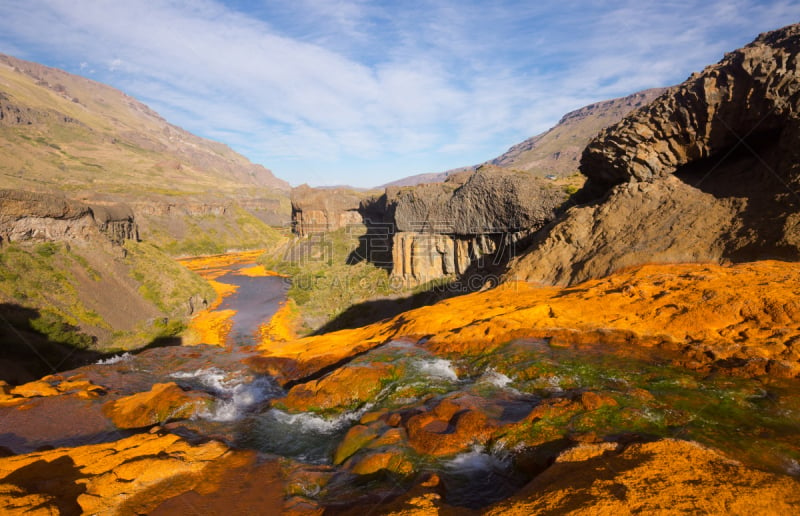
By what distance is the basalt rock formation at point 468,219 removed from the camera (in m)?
26.9

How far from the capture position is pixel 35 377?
20297 mm

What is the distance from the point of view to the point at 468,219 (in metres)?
31.8

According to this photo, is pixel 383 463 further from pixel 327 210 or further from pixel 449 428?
pixel 327 210

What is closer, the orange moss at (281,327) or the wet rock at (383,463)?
the wet rock at (383,463)

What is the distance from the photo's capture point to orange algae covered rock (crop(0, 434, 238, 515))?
5859 millimetres

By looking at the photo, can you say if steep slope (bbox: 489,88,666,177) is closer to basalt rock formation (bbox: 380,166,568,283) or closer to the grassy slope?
basalt rock formation (bbox: 380,166,568,283)

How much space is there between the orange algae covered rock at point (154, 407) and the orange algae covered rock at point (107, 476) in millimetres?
2641

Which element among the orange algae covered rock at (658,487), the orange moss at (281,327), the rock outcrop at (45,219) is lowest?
the orange moss at (281,327)

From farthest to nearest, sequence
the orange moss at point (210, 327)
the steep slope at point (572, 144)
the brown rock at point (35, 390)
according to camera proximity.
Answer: the steep slope at point (572, 144), the orange moss at point (210, 327), the brown rock at point (35, 390)

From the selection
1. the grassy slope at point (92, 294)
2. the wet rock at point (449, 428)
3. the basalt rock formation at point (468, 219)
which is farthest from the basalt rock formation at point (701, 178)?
the grassy slope at point (92, 294)

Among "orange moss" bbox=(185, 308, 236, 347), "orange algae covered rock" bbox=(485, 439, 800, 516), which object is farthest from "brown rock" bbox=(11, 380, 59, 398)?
"orange moss" bbox=(185, 308, 236, 347)

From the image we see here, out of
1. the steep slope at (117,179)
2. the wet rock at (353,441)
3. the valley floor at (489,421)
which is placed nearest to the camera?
the valley floor at (489,421)

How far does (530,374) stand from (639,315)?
488 centimetres

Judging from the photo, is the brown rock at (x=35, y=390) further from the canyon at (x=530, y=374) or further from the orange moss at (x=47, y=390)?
the canyon at (x=530, y=374)
